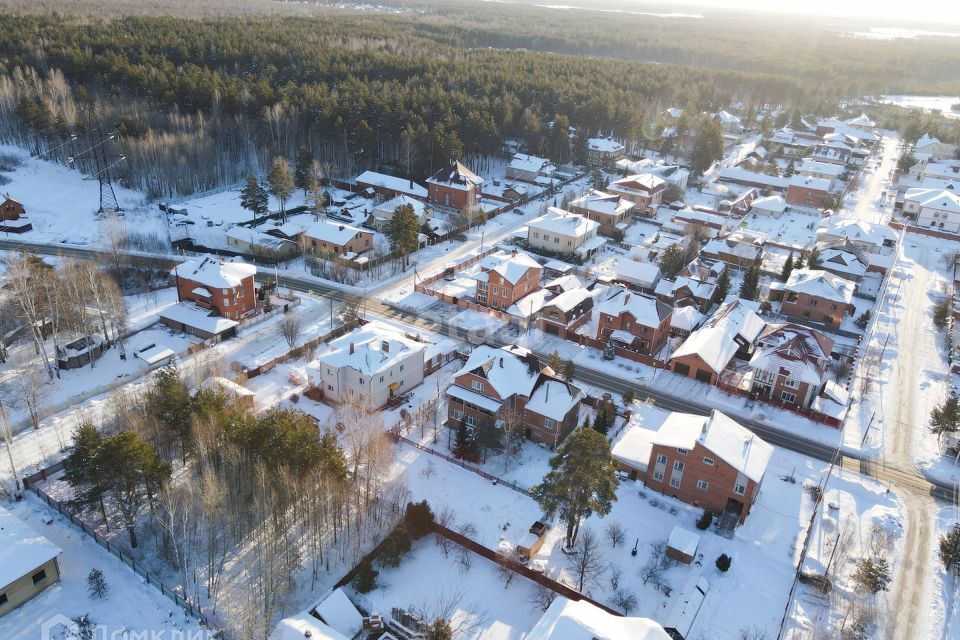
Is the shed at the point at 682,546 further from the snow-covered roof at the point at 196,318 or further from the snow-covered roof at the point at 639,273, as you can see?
the snow-covered roof at the point at 196,318

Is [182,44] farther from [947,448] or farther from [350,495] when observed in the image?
[947,448]

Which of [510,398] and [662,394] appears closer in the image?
[510,398]

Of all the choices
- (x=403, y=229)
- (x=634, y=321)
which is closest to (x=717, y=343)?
(x=634, y=321)

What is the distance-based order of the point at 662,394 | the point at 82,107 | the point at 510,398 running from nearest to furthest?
1. the point at 510,398
2. the point at 662,394
3. the point at 82,107

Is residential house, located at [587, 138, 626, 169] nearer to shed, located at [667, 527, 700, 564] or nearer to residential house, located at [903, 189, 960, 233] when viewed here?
residential house, located at [903, 189, 960, 233]

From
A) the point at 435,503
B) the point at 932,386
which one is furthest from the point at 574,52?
the point at 435,503

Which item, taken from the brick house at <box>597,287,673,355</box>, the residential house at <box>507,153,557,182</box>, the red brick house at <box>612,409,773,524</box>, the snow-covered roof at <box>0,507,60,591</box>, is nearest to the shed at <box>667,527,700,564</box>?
the red brick house at <box>612,409,773,524</box>

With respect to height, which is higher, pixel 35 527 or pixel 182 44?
pixel 182 44
